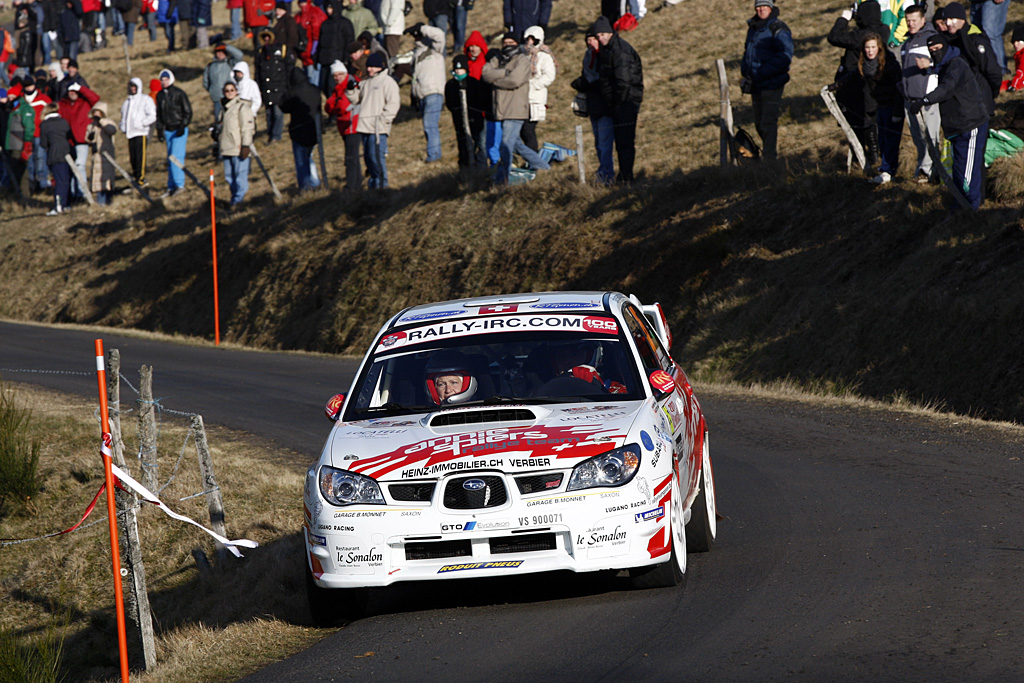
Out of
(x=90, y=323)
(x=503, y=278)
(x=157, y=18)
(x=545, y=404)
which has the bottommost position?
(x=90, y=323)

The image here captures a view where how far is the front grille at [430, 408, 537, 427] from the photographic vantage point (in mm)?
6879

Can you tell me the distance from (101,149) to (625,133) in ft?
53.4

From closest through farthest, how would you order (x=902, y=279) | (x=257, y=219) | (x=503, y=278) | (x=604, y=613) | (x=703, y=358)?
(x=604, y=613), (x=902, y=279), (x=703, y=358), (x=503, y=278), (x=257, y=219)

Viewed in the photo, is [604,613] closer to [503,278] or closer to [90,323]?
[503,278]

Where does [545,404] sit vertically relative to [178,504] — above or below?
above

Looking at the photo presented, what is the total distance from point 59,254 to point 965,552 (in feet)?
93.3

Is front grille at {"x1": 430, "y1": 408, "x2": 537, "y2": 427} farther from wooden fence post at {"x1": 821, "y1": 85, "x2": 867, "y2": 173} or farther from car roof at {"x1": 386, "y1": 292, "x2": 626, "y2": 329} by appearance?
wooden fence post at {"x1": 821, "y1": 85, "x2": 867, "y2": 173}

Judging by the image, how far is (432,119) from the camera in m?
25.8

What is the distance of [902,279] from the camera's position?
614 inches

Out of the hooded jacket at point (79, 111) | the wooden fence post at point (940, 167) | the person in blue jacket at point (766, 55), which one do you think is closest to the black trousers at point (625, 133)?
the person in blue jacket at point (766, 55)

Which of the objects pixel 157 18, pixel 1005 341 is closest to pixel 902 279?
pixel 1005 341

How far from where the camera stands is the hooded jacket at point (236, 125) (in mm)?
25594

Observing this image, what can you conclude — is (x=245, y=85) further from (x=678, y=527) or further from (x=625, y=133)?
(x=678, y=527)

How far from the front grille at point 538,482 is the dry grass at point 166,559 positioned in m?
1.66
